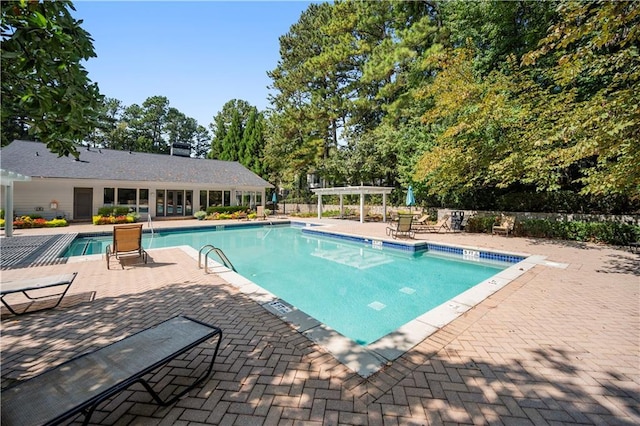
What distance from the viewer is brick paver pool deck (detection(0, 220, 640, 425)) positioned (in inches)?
91.7

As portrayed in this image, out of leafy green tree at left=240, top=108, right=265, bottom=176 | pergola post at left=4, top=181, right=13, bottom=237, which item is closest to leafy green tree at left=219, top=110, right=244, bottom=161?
leafy green tree at left=240, top=108, right=265, bottom=176

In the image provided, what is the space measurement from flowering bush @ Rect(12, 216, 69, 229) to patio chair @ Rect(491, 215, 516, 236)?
22.8m

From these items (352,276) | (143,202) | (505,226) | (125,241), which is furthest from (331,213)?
(125,241)

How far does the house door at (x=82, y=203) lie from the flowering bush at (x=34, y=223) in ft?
Result: 8.93

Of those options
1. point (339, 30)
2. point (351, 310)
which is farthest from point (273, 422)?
point (339, 30)

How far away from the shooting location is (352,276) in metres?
8.23

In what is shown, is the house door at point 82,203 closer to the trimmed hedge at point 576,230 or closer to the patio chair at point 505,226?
the trimmed hedge at point 576,230

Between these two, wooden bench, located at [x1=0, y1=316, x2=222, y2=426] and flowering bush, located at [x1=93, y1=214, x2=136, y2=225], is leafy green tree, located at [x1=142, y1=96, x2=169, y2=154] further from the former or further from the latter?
wooden bench, located at [x1=0, y1=316, x2=222, y2=426]

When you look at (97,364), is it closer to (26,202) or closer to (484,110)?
(484,110)

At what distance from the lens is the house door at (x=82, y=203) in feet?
59.4

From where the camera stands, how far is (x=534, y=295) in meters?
5.21

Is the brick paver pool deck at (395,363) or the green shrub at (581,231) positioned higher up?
the green shrub at (581,231)

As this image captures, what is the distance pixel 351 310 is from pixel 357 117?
22.4 m

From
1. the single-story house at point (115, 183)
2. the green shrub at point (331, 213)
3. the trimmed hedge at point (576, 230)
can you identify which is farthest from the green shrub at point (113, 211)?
the trimmed hedge at point (576, 230)
